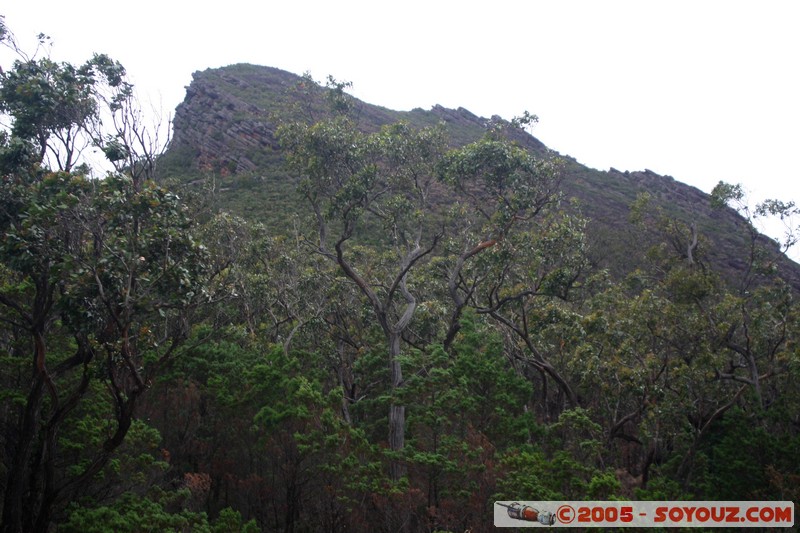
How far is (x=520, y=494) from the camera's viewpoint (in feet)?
31.3

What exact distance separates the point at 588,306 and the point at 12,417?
15.9m

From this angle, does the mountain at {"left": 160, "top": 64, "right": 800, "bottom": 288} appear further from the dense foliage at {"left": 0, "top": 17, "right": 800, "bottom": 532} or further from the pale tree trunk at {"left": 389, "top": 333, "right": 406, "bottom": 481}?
the pale tree trunk at {"left": 389, "top": 333, "right": 406, "bottom": 481}

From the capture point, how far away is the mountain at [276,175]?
137 ft

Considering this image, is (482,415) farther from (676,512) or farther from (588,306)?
(588,306)

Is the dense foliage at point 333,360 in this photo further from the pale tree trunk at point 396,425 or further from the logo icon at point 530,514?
the logo icon at point 530,514

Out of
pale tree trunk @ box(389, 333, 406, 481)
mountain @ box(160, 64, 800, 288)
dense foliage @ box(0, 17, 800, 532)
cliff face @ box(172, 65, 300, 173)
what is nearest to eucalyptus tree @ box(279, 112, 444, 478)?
dense foliage @ box(0, 17, 800, 532)

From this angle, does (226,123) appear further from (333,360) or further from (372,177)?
(372,177)

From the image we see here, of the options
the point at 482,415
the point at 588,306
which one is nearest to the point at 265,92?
the point at 588,306

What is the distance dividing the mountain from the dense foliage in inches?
494

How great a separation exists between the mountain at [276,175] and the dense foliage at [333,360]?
41.2 ft

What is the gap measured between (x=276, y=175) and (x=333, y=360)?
106 feet

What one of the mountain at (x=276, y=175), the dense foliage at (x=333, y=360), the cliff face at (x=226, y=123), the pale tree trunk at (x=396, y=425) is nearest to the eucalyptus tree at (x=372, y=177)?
the dense foliage at (x=333, y=360)

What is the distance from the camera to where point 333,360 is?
18.7 meters

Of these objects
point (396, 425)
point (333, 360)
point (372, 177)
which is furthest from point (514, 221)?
point (333, 360)
